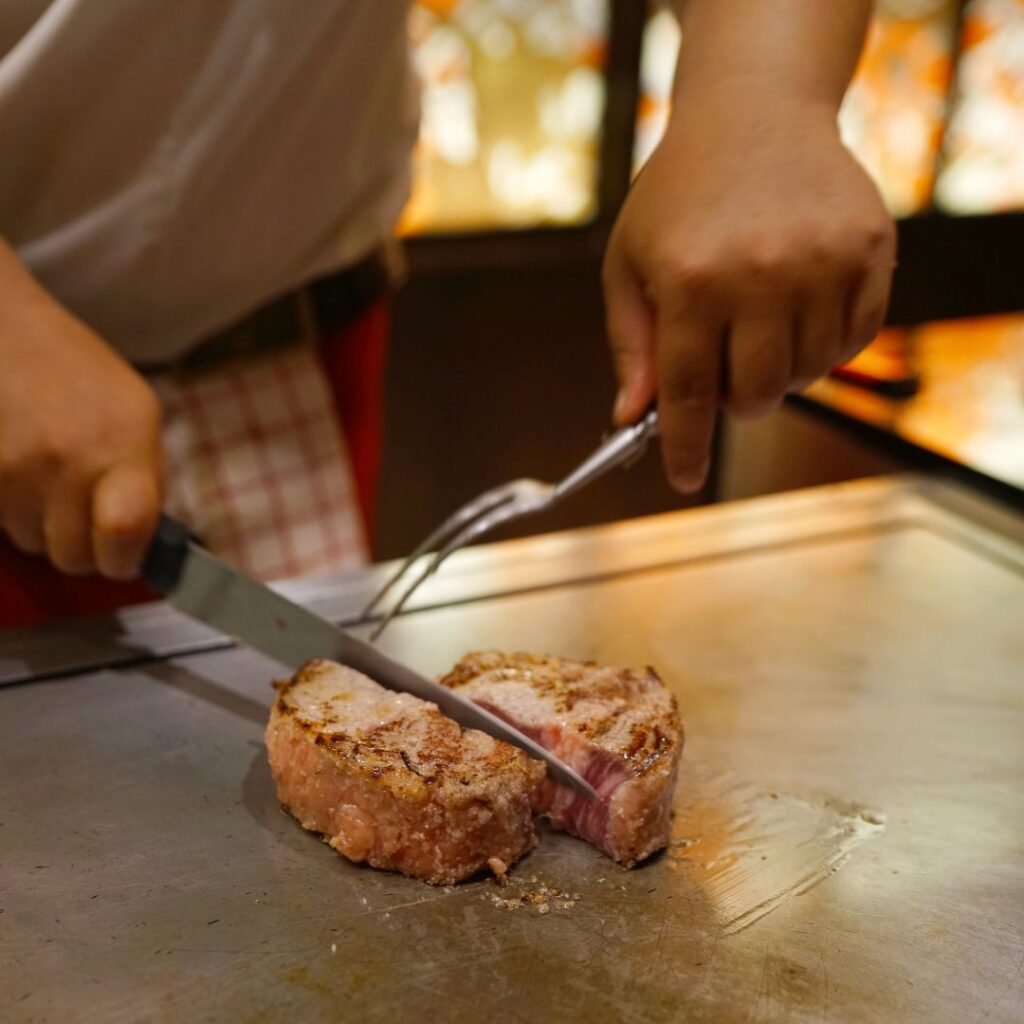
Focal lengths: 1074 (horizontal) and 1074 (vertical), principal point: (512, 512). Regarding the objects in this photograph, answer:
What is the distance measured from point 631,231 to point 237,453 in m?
0.78

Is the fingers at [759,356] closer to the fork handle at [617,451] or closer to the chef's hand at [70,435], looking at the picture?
the fork handle at [617,451]

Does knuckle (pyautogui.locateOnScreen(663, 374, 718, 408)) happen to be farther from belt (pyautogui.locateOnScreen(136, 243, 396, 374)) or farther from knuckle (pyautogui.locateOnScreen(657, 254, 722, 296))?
belt (pyautogui.locateOnScreen(136, 243, 396, 374))

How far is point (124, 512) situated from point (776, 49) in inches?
31.5

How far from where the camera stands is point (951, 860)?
3.21ft

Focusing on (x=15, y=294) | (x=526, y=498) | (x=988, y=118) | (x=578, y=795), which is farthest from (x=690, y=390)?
A: (x=988, y=118)

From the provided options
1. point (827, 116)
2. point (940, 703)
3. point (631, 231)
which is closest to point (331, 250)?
point (631, 231)

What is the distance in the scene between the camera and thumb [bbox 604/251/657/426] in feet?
3.72

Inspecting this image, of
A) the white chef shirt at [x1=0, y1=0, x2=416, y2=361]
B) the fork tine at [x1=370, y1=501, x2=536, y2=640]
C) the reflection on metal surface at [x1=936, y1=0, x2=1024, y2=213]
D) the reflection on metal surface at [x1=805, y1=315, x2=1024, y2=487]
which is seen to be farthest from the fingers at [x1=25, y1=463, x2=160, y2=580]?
the reflection on metal surface at [x1=936, y1=0, x2=1024, y2=213]

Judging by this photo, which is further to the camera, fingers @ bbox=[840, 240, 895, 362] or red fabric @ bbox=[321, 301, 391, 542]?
red fabric @ bbox=[321, 301, 391, 542]

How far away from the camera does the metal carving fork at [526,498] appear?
45.0 inches

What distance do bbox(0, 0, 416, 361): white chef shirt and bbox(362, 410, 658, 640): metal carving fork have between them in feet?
1.63

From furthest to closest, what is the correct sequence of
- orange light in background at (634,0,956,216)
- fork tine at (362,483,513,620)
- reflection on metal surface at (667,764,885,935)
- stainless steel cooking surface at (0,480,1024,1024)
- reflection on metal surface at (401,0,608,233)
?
orange light in background at (634,0,956,216)
reflection on metal surface at (401,0,608,233)
fork tine at (362,483,513,620)
reflection on metal surface at (667,764,885,935)
stainless steel cooking surface at (0,480,1024,1024)

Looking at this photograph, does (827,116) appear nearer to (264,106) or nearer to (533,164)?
(264,106)

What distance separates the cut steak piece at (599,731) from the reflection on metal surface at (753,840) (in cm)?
4
